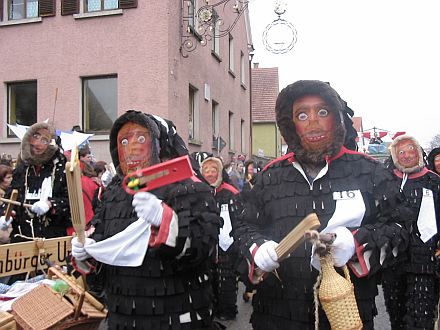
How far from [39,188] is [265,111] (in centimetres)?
2855

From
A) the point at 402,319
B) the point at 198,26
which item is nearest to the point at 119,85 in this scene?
the point at 198,26

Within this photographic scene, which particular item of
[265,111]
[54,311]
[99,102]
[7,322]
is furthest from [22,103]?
[265,111]

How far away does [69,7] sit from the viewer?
37.6ft

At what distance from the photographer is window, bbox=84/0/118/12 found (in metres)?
11.4

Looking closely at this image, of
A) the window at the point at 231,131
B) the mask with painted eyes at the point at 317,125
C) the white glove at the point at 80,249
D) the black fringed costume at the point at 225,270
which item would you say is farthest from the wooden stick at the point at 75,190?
the window at the point at 231,131

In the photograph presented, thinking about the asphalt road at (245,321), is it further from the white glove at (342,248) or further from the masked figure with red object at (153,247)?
the white glove at (342,248)

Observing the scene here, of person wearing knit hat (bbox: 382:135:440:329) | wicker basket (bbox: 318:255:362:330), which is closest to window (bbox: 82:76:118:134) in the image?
person wearing knit hat (bbox: 382:135:440:329)

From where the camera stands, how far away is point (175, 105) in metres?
11.4

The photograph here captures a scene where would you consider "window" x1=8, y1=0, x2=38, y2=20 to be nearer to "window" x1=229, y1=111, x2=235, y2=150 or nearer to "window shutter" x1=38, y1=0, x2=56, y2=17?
"window shutter" x1=38, y1=0, x2=56, y2=17

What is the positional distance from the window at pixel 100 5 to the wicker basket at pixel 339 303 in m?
10.6

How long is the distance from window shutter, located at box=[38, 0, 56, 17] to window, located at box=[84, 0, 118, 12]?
823 millimetres

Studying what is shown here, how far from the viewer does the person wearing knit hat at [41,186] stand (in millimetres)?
4742

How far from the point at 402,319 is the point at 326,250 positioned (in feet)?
9.73

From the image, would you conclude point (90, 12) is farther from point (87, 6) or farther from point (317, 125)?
point (317, 125)
